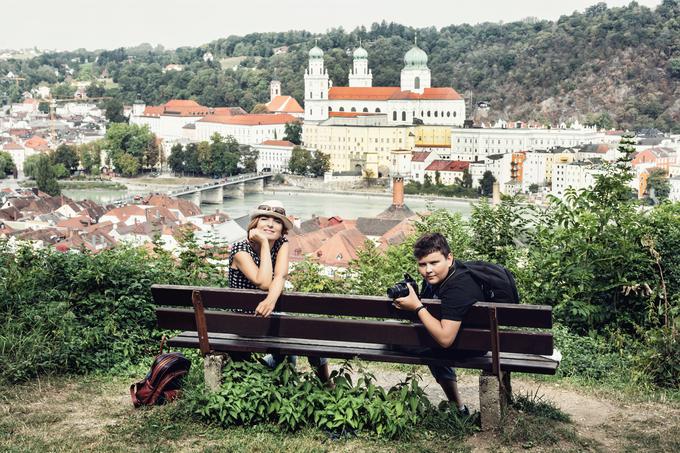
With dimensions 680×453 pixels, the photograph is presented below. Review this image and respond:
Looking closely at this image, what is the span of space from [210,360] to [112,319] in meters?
0.78

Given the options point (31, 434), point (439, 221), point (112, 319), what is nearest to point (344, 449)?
point (31, 434)

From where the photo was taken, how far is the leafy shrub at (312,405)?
2.08 metres

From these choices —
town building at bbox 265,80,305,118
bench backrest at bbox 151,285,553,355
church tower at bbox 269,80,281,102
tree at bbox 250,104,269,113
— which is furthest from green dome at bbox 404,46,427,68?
bench backrest at bbox 151,285,553,355

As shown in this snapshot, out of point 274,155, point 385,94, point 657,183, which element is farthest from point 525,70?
point 657,183

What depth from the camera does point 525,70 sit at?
57.8m

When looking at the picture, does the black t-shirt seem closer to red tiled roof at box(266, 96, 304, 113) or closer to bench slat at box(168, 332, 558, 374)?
bench slat at box(168, 332, 558, 374)

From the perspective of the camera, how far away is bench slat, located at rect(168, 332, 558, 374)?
211 cm

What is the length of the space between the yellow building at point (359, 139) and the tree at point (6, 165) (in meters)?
13.3

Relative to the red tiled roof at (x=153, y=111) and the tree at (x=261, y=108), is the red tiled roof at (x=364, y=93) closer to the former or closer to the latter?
the tree at (x=261, y=108)

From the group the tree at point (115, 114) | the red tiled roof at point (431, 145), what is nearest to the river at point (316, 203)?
the red tiled roof at point (431, 145)

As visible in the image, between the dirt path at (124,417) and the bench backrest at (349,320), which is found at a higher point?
the bench backrest at (349,320)

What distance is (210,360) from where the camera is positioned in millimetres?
2201

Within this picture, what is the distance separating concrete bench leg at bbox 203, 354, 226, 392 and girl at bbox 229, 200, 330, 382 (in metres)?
0.12

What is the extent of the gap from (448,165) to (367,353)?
3899 cm
